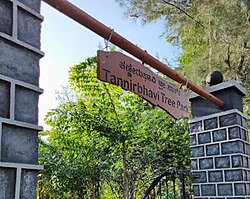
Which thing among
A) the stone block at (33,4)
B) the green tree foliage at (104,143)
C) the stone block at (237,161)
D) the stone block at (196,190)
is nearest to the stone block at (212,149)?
the stone block at (237,161)

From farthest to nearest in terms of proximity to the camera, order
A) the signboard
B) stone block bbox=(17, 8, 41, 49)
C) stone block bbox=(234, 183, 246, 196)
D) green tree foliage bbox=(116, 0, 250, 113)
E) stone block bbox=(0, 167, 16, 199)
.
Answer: green tree foliage bbox=(116, 0, 250, 113) → stone block bbox=(234, 183, 246, 196) → the signboard → stone block bbox=(17, 8, 41, 49) → stone block bbox=(0, 167, 16, 199)

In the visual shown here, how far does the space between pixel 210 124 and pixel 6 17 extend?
1.67m

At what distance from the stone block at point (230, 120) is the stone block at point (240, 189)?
39 cm

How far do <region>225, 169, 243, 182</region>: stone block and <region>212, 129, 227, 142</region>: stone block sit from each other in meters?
0.22

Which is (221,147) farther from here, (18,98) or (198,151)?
(18,98)

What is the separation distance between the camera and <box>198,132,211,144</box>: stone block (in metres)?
2.28

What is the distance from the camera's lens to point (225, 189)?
212 cm

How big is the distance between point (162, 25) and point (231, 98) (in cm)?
207

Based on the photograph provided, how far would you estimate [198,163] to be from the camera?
7.57 feet

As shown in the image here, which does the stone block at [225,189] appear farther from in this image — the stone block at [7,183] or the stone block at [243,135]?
the stone block at [7,183]

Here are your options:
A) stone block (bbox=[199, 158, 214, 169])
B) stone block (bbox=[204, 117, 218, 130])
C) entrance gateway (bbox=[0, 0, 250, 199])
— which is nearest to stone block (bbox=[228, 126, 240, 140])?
stone block (bbox=[204, 117, 218, 130])

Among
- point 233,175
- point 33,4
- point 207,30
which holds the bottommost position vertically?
point 233,175

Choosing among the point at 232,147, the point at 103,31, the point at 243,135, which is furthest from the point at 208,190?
the point at 103,31

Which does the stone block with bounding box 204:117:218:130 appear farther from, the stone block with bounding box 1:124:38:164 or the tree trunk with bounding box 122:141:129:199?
the stone block with bounding box 1:124:38:164
